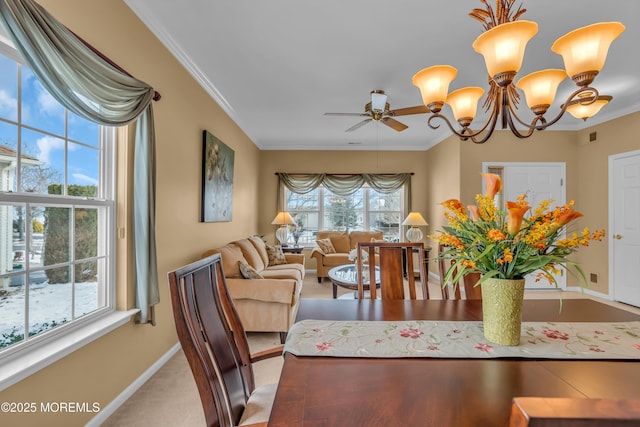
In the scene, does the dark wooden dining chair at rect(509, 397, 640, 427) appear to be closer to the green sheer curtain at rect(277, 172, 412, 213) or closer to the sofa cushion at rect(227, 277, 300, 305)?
the sofa cushion at rect(227, 277, 300, 305)

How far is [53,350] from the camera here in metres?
1.41

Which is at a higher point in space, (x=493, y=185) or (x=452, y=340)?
(x=493, y=185)

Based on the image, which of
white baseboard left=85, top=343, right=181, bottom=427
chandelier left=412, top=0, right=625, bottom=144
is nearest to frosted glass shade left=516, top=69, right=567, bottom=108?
chandelier left=412, top=0, right=625, bottom=144

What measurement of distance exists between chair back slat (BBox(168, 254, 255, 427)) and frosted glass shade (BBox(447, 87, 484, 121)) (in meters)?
1.81

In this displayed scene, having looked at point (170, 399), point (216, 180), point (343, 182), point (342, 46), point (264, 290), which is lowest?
point (170, 399)

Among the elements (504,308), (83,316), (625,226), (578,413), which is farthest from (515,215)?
(625,226)

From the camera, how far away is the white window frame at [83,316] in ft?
4.21

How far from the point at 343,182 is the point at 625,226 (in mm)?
4380

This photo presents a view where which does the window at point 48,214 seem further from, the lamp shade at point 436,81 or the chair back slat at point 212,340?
the lamp shade at point 436,81

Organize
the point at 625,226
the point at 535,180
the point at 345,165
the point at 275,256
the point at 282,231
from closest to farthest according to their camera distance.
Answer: the point at 625,226, the point at 275,256, the point at 535,180, the point at 282,231, the point at 345,165

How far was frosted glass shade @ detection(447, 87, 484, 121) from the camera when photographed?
1917 millimetres

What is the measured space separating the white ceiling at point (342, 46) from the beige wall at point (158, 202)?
19 cm

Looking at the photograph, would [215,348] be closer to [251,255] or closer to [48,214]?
[48,214]

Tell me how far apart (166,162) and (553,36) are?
3.38 meters
